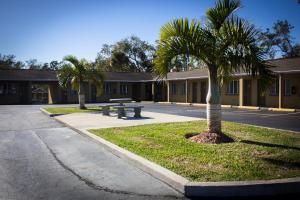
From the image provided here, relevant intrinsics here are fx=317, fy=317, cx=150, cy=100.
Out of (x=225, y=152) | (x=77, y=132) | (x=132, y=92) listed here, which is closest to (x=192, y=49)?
(x=225, y=152)

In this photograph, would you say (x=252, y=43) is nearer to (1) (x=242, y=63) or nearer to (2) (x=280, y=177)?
(1) (x=242, y=63)

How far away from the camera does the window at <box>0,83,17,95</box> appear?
37.7 metres

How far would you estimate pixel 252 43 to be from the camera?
8602 mm

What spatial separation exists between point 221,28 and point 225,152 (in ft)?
12.2

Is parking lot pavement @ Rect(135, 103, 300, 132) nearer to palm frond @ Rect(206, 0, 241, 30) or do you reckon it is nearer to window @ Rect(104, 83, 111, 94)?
palm frond @ Rect(206, 0, 241, 30)

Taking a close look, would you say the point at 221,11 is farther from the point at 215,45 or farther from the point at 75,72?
the point at 75,72

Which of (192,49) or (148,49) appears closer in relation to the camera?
(192,49)

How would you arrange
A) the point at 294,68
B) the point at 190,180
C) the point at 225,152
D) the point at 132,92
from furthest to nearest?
the point at 132,92
the point at 294,68
the point at 225,152
the point at 190,180

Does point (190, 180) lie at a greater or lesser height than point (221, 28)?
lesser

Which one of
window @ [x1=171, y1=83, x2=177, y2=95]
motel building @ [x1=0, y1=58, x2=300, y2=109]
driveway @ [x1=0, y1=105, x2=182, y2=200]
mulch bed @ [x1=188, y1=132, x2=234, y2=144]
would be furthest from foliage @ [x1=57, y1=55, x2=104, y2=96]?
mulch bed @ [x1=188, y1=132, x2=234, y2=144]

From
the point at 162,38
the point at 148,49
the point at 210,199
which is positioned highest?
the point at 148,49

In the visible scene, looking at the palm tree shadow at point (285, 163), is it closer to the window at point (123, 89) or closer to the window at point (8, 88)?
the window at point (8, 88)

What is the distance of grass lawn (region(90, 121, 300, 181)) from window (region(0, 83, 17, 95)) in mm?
30565

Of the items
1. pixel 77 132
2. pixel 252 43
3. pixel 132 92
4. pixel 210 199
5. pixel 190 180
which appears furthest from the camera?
pixel 132 92
